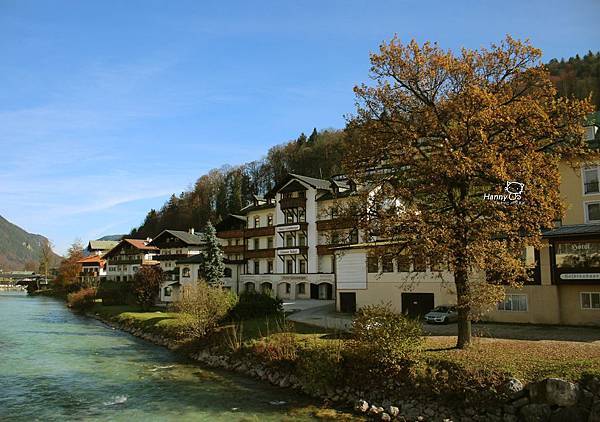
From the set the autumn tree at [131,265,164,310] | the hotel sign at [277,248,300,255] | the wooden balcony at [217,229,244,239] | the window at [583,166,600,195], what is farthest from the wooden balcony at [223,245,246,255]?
the window at [583,166,600,195]

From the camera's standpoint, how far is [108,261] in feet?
334

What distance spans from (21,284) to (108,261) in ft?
217

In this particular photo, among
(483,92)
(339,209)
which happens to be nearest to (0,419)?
(339,209)

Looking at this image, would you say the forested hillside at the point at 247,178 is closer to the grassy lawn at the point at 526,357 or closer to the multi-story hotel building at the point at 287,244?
the multi-story hotel building at the point at 287,244

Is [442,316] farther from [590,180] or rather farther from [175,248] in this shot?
[175,248]

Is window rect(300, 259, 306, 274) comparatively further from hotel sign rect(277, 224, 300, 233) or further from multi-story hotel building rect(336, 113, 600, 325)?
multi-story hotel building rect(336, 113, 600, 325)

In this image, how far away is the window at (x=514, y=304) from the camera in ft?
98.1

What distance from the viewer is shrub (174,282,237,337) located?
1287 inches

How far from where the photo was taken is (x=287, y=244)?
198 feet

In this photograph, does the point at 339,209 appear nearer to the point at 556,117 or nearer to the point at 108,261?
the point at 556,117

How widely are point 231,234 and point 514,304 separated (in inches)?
1724

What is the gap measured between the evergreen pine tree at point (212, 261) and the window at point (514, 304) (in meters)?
30.8

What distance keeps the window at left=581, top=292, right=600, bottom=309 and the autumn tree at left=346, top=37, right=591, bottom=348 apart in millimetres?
10172

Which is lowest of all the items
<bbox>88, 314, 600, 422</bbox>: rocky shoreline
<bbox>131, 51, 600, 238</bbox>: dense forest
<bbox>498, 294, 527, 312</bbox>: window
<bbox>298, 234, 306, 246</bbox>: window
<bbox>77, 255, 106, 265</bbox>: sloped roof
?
<bbox>88, 314, 600, 422</bbox>: rocky shoreline
